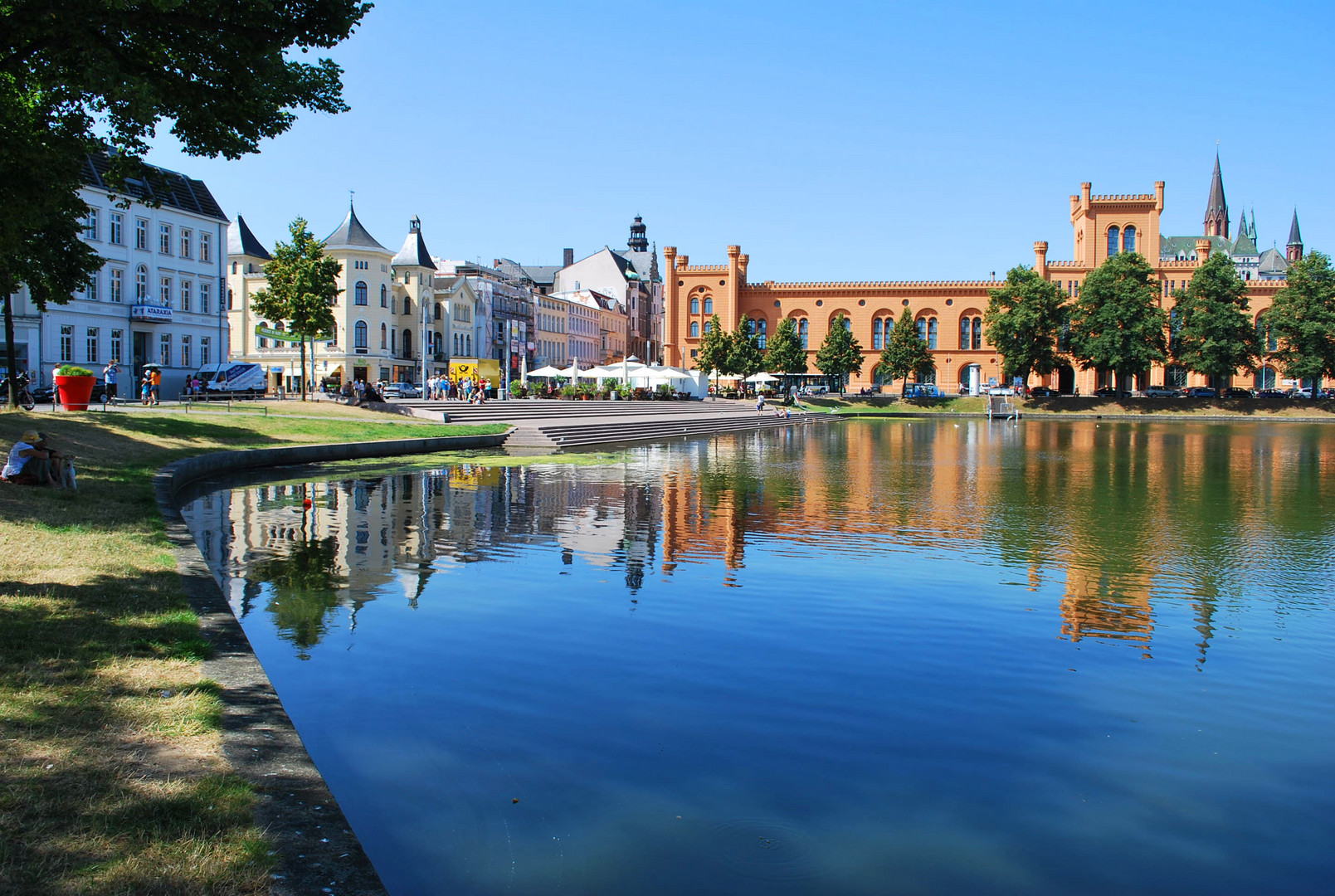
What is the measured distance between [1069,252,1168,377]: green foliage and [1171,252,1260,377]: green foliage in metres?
2.27

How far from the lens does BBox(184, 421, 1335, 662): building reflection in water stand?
37.9 feet

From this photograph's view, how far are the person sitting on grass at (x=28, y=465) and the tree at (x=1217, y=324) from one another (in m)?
86.4

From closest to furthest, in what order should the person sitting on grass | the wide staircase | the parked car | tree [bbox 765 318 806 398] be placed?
the person sitting on grass
the wide staircase
the parked car
tree [bbox 765 318 806 398]

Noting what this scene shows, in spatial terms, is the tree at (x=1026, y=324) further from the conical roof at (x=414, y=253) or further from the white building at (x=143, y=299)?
the white building at (x=143, y=299)

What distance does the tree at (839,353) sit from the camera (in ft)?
308

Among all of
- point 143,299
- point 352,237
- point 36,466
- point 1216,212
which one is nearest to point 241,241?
point 352,237

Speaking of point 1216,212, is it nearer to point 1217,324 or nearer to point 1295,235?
point 1295,235

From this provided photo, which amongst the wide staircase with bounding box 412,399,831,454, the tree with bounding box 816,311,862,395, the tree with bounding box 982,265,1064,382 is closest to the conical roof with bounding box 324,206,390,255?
the wide staircase with bounding box 412,399,831,454

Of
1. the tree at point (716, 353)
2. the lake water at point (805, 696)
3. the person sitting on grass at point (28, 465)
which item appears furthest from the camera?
the tree at point (716, 353)

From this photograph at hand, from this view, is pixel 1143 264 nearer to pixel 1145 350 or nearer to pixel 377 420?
pixel 1145 350

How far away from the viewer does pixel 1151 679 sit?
8.16m

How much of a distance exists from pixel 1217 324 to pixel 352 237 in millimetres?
70367

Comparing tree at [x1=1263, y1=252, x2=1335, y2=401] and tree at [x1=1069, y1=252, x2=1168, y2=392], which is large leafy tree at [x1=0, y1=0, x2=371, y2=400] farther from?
tree at [x1=1263, y1=252, x2=1335, y2=401]

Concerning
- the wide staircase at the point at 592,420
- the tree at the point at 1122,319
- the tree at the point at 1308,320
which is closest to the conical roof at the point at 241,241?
the wide staircase at the point at 592,420
